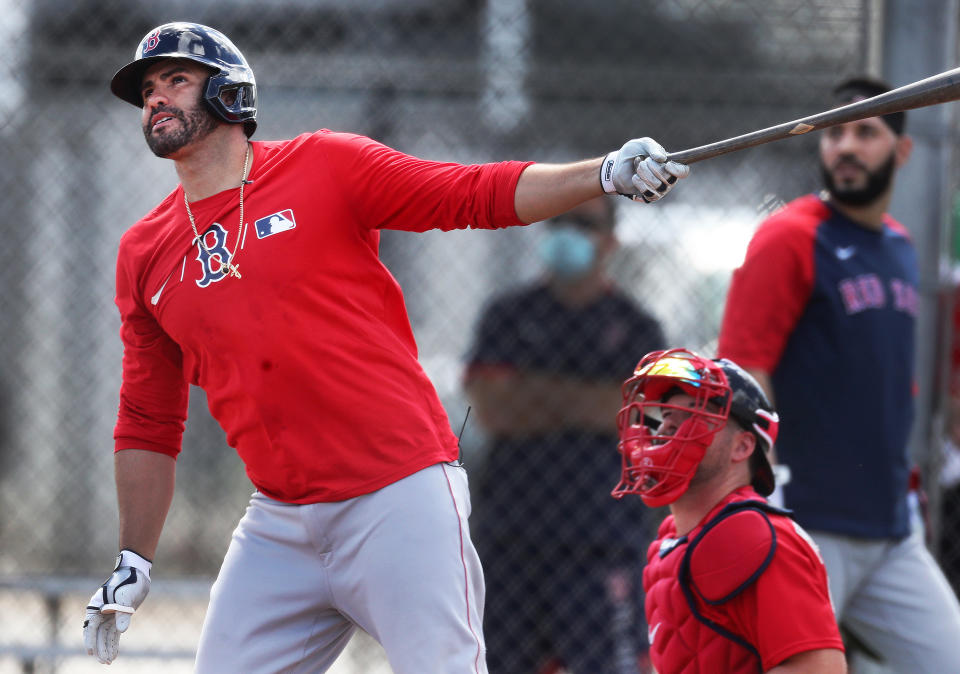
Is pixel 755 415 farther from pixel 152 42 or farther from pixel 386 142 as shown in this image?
pixel 386 142

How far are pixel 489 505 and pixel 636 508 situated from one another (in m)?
0.63

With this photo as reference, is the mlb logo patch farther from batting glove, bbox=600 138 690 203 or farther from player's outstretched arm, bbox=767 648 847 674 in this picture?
player's outstretched arm, bbox=767 648 847 674

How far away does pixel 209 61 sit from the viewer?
284 cm

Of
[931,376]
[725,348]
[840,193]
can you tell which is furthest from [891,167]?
[931,376]

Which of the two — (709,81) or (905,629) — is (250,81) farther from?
(709,81)

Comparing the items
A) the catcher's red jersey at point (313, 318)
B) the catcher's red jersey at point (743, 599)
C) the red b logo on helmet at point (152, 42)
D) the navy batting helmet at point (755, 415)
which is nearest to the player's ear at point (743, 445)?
the navy batting helmet at point (755, 415)

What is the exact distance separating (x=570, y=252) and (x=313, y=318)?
8.54ft

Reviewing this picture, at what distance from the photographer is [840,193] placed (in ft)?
12.7

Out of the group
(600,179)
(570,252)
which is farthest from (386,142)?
(600,179)

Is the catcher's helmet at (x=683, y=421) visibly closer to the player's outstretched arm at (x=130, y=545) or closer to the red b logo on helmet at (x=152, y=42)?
the player's outstretched arm at (x=130, y=545)

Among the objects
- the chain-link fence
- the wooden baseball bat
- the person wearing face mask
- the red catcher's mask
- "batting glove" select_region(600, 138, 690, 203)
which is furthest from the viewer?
the chain-link fence

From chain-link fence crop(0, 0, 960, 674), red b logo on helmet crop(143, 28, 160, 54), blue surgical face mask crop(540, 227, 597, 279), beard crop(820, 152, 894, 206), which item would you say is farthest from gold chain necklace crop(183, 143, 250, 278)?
blue surgical face mask crop(540, 227, 597, 279)

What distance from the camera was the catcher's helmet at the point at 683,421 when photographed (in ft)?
8.84

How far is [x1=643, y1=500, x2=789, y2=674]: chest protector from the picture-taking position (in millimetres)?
2471
